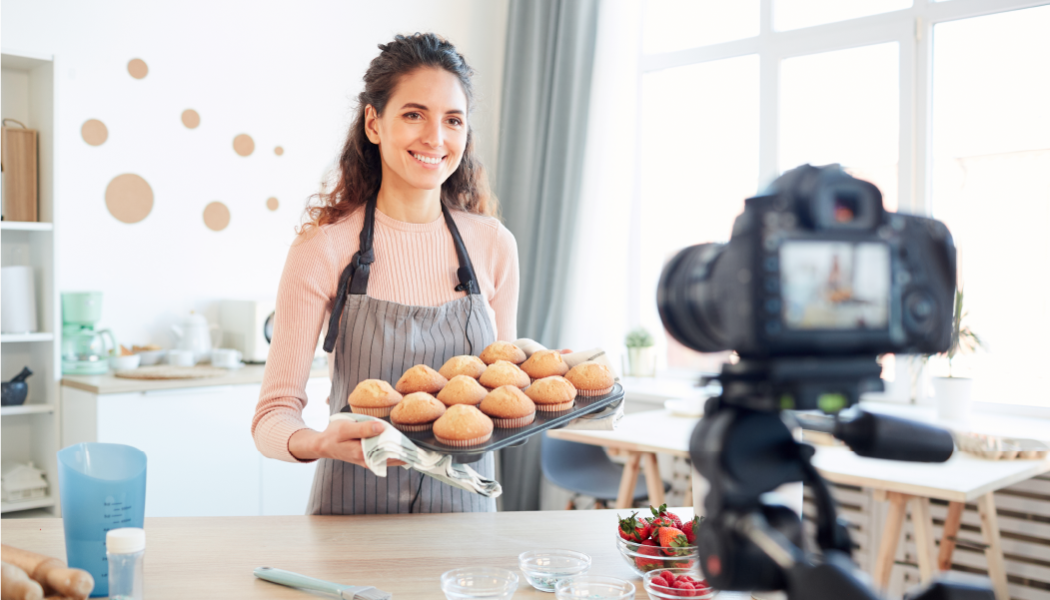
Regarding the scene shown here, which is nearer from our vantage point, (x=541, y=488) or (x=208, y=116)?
(x=208, y=116)

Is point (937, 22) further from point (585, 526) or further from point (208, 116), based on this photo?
point (208, 116)

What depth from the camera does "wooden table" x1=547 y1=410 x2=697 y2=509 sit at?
2672 millimetres

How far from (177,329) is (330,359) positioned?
1.81 m

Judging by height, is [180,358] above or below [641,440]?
above

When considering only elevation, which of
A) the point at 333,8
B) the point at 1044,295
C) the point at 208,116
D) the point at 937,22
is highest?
the point at 333,8

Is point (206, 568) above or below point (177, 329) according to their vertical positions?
below

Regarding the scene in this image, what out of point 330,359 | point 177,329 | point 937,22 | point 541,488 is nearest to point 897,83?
point 937,22

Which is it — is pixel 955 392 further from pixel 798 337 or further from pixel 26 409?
pixel 26 409

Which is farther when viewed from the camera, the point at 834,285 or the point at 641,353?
the point at 641,353

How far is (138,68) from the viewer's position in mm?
3189

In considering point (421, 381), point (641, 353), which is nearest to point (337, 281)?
point (421, 381)

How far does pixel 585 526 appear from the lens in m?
1.50

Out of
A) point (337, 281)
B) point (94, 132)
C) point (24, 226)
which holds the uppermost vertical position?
point (94, 132)

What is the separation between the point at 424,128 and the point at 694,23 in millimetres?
2599
